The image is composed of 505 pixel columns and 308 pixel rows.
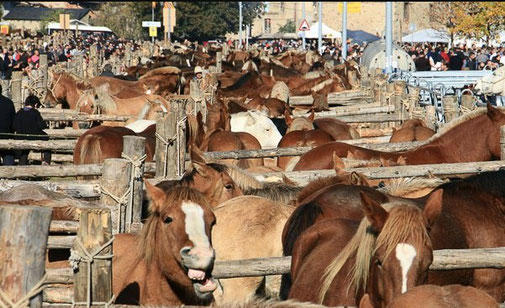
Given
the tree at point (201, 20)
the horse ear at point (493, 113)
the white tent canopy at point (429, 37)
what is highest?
the tree at point (201, 20)

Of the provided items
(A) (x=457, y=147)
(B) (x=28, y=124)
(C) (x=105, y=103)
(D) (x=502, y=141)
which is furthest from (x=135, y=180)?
(C) (x=105, y=103)

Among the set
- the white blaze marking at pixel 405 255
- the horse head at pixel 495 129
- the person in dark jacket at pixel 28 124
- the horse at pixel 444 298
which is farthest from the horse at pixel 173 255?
the person in dark jacket at pixel 28 124

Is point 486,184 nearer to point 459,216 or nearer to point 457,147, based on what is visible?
point 459,216

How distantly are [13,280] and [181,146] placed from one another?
21.0 feet

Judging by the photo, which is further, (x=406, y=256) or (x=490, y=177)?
(x=490, y=177)

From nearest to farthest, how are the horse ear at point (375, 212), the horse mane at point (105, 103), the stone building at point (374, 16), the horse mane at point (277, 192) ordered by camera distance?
the horse ear at point (375, 212) < the horse mane at point (277, 192) < the horse mane at point (105, 103) < the stone building at point (374, 16)

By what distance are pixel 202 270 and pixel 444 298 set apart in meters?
1.81

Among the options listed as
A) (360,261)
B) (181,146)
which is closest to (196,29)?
(181,146)

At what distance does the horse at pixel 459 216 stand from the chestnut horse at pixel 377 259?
649mm

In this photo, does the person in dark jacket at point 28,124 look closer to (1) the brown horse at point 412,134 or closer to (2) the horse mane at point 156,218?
(1) the brown horse at point 412,134

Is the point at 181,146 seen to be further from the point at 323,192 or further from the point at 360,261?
the point at 360,261

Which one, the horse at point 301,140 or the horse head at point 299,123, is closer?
the horse at point 301,140

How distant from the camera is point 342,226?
6684 mm

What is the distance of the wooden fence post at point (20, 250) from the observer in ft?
13.4
